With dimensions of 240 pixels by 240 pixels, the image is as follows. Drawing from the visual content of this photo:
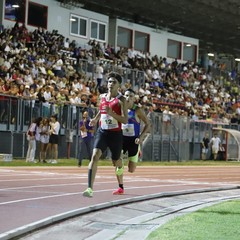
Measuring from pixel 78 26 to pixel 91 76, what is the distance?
27.0 ft

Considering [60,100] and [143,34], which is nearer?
[60,100]

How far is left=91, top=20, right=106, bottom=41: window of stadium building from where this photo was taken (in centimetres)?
4656

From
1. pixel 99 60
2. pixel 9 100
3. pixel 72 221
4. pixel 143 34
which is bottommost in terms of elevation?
pixel 72 221

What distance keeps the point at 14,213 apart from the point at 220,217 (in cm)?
328

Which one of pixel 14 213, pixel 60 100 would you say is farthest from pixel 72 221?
pixel 60 100

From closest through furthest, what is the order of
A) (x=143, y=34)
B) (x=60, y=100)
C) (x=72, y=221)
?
(x=72, y=221) < (x=60, y=100) < (x=143, y=34)

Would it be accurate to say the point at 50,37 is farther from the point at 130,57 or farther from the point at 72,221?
the point at 72,221

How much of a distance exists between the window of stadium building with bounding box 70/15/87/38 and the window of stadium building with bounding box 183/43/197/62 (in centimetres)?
1413

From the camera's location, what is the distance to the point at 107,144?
12734mm

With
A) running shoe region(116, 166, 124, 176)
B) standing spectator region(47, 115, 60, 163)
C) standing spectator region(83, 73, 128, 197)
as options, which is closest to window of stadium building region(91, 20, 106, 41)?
standing spectator region(47, 115, 60, 163)

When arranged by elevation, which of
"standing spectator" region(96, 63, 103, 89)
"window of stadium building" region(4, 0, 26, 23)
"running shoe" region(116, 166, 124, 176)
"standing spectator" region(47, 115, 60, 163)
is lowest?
"running shoe" region(116, 166, 124, 176)

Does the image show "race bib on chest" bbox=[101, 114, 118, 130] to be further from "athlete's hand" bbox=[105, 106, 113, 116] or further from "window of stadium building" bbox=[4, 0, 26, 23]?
"window of stadium building" bbox=[4, 0, 26, 23]

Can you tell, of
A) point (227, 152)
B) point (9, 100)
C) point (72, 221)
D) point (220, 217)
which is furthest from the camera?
point (227, 152)

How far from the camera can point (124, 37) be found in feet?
167
